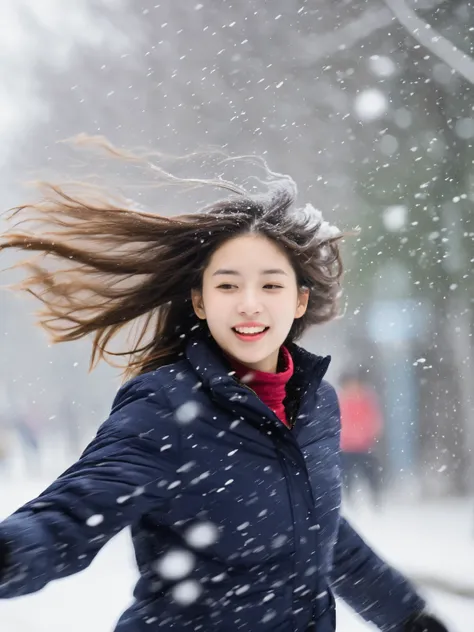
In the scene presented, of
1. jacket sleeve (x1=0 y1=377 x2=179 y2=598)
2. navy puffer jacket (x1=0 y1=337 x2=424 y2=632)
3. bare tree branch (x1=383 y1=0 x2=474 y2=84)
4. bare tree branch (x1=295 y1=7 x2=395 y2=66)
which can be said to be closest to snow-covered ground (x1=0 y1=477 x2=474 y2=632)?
navy puffer jacket (x1=0 y1=337 x2=424 y2=632)

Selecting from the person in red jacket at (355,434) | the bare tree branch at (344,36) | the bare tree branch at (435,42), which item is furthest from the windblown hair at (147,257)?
the bare tree branch at (344,36)

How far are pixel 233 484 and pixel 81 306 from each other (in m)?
0.77

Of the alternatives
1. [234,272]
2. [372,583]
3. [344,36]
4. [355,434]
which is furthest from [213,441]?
[344,36]

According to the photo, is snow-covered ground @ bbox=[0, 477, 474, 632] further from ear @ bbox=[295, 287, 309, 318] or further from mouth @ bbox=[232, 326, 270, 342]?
mouth @ bbox=[232, 326, 270, 342]

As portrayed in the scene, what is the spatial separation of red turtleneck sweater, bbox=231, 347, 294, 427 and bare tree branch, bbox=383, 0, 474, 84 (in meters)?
5.99

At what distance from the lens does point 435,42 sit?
8.31m

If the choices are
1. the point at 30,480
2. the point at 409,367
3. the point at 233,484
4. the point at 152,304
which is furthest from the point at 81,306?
the point at 30,480

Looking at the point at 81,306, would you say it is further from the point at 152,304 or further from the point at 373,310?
the point at 373,310

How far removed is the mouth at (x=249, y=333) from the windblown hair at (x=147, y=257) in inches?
7.7

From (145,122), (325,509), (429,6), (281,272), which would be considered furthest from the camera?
(145,122)

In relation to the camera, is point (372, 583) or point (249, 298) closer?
point (249, 298)

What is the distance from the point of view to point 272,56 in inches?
486

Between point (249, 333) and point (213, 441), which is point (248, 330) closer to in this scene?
point (249, 333)

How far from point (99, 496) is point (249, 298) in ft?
1.80
